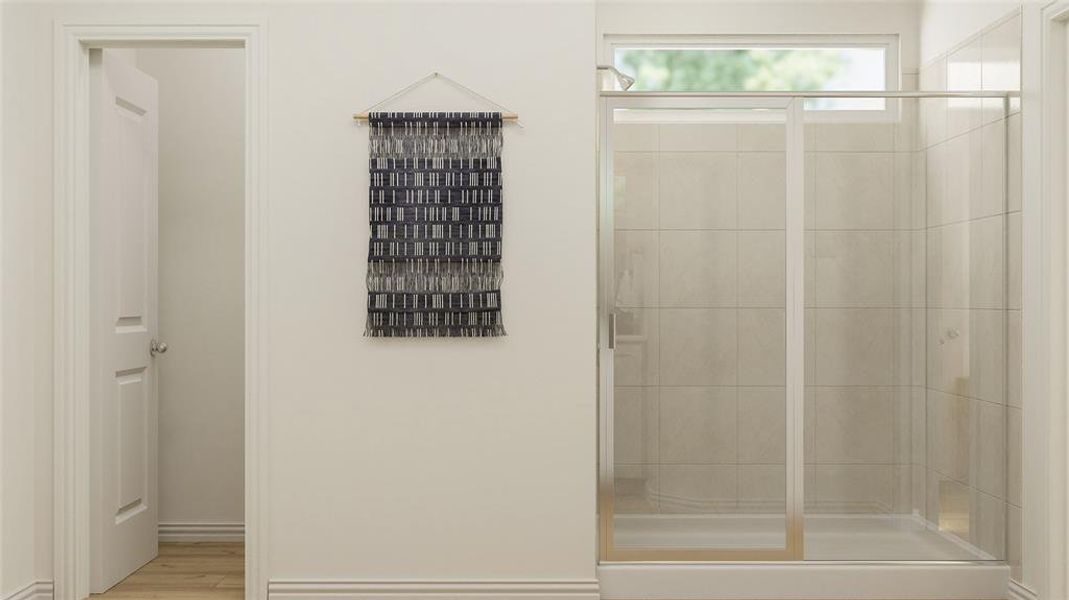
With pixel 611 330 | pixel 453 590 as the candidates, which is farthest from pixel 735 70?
pixel 453 590

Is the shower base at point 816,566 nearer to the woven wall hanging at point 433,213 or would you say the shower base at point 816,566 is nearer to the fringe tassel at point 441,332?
the fringe tassel at point 441,332

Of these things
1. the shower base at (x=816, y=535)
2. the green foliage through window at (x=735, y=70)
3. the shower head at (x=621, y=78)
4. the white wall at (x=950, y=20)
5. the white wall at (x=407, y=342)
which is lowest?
the shower base at (x=816, y=535)

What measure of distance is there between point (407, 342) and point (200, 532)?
1.66m

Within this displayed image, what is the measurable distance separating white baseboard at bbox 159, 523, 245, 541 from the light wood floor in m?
0.04

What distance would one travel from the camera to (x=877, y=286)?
297 cm

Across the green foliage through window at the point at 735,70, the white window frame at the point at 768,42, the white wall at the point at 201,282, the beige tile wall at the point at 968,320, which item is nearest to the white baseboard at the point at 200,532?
the white wall at the point at 201,282

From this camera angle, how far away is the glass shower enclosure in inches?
115

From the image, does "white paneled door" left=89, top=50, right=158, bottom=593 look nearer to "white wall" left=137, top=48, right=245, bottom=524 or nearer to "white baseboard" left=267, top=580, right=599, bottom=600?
"white wall" left=137, top=48, right=245, bottom=524

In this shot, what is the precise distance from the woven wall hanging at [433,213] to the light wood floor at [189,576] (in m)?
1.20

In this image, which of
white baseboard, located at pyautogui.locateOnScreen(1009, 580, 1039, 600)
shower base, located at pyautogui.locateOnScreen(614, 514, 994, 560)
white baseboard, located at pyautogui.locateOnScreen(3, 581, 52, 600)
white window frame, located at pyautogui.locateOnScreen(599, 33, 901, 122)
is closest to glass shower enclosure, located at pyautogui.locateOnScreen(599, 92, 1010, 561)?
shower base, located at pyautogui.locateOnScreen(614, 514, 994, 560)

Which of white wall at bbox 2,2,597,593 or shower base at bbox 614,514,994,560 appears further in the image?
shower base at bbox 614,514,994,560

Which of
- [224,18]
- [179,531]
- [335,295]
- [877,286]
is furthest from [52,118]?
[877,286]

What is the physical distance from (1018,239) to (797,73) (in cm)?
240

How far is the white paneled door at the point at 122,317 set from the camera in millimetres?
2984
